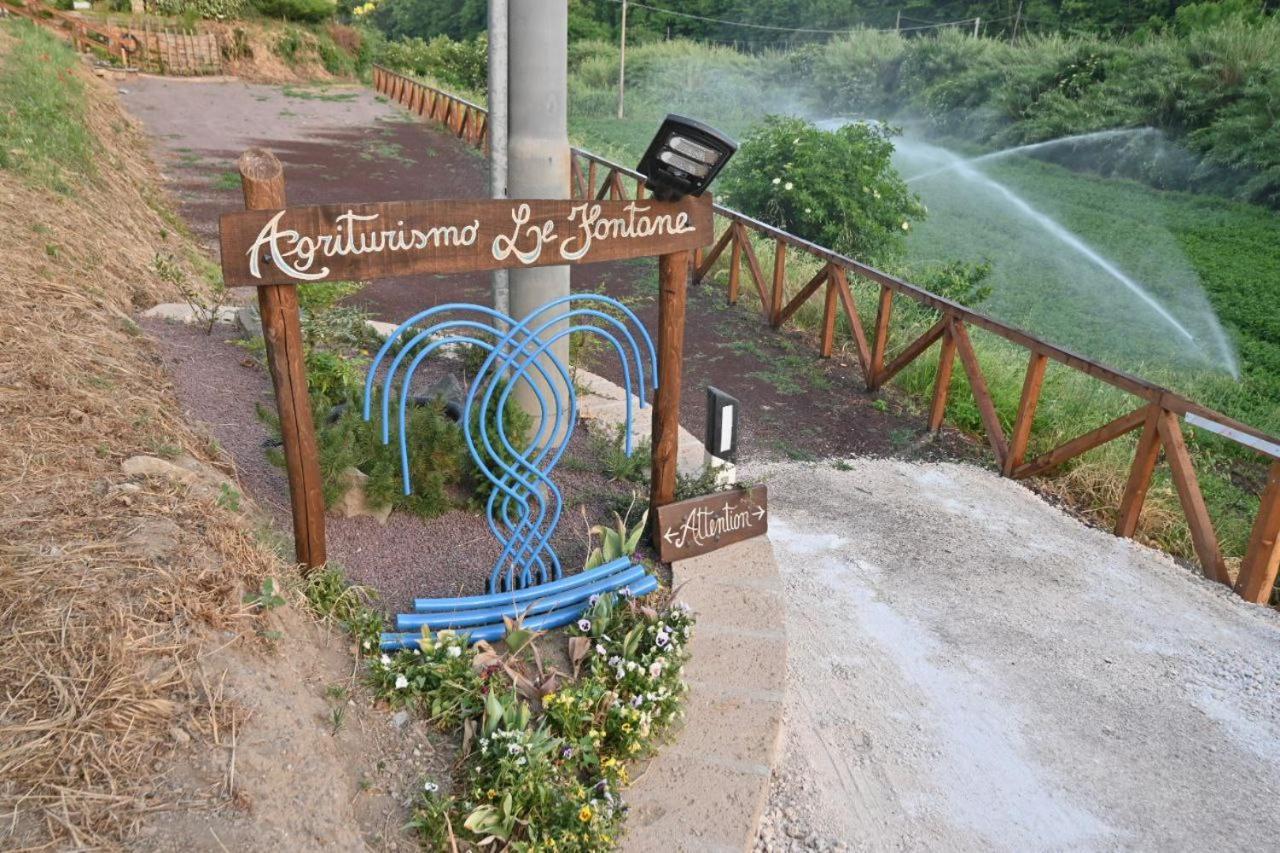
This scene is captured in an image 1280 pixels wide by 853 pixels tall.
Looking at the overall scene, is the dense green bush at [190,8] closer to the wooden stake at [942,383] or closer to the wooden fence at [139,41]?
the wooden fence at [139,41]

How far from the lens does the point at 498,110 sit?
18.3 ft

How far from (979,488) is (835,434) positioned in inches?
40.9

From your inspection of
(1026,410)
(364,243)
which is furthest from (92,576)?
(1026,410)

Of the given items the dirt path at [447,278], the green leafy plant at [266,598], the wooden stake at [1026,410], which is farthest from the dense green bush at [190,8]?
the green leafy plant at [266,598]

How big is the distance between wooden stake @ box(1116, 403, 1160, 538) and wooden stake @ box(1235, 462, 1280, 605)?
1.89 ft

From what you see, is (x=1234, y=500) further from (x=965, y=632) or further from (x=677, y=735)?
(x=677, y=735)

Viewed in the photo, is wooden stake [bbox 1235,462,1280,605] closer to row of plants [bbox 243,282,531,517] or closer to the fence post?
row of plants [bbox 243,282,531,517]

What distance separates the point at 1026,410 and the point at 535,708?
4.11 metres

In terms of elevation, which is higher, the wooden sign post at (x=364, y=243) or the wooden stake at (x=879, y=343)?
the wooden sign post at (x=364, y=243)

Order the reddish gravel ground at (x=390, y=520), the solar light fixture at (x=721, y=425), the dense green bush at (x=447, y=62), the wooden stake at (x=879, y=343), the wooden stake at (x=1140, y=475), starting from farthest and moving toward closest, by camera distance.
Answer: the dense green bush at (x=447, y=62) < the wooden stake at (x=879, y=343) < the wooden stake at (x=1140, y=475) < the solar light fixture at (x=721, y=425) < the reddish gravel ground at (x=390, y=520)

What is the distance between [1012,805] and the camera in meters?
3.05

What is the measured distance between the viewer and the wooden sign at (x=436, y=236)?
2.49 m

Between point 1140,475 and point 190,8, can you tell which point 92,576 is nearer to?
point 1140,475

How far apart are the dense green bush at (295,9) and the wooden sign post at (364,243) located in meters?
28.3
